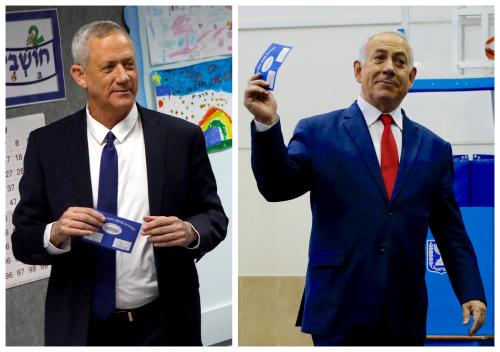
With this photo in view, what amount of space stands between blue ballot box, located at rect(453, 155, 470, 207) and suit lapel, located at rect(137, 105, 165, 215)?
1463 millimetres

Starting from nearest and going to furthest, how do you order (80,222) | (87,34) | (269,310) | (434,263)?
1. (80,222)
2. (87,34)
3. (434,263)
4. (269,310)

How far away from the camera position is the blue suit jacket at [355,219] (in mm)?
2303

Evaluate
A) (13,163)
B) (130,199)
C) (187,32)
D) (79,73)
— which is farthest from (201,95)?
(130,199)

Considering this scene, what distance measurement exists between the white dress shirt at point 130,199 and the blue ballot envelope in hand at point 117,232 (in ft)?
0.44

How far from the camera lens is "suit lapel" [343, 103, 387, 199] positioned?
233 cm

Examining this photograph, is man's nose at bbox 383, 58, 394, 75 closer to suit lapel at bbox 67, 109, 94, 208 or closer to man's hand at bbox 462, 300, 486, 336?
man's hand at bbox 462, 300, 486, 336

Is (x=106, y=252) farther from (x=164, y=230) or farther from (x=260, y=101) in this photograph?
(x=260, y=101)

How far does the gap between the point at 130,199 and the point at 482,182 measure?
1.69 meters

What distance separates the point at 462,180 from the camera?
329 centimetres

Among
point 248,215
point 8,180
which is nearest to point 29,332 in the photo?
point 8,180

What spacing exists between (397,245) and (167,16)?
148cm

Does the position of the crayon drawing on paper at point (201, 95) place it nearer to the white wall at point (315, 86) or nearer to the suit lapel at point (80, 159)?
the suit lapel at point (80, 159)

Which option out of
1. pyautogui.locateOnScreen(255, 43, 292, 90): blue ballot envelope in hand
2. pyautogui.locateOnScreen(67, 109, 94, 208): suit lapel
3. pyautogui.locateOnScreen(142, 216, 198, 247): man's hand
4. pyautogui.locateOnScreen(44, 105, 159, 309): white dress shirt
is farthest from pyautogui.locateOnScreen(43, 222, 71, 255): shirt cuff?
pyautogui.locateOnScreen(255, 43, 292, 90): blue ballot envelope in hand
